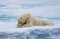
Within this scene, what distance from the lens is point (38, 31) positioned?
246 centimetres

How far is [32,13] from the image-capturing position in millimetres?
4340

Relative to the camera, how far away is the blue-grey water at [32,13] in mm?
2354

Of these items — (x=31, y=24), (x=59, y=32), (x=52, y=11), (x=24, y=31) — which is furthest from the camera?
(x=52, y=11)

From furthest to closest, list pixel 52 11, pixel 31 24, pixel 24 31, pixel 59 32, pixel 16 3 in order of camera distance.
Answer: pixel 16 3
pixel 52 11
pixel 31 24
pixel 59 32
pixel 24 31

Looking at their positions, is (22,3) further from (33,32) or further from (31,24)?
(33,32)

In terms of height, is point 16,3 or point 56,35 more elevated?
point 16,3

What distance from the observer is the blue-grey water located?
7.72 feet

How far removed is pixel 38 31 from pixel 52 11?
207 cm

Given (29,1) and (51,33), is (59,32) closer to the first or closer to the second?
(51,33)

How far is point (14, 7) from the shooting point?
4660 millimetres

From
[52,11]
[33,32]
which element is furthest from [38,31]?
[52,11]

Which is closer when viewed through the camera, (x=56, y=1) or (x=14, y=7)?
(x=14, y=7)

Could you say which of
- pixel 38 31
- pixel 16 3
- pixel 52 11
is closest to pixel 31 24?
pixel 38 31

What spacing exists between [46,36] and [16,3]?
256 cm
